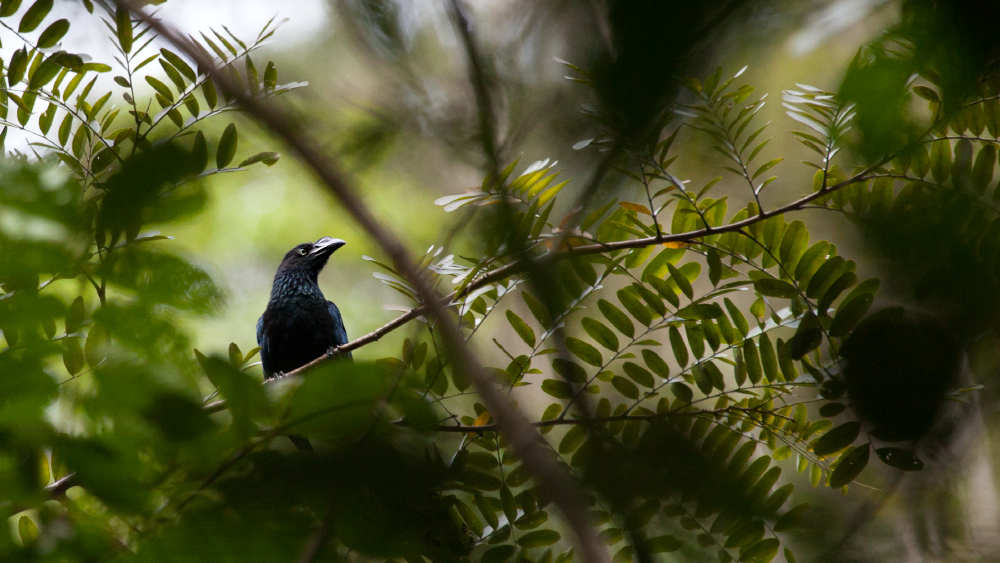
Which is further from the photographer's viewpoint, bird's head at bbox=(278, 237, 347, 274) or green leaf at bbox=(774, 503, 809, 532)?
bird's head at bbox=(278, 237, 347, 274)

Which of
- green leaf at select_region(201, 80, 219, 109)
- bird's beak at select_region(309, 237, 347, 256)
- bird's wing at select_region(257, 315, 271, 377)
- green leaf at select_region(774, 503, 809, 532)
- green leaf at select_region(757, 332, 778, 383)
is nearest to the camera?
green leaf at select_region(774, 503, 809, 532)

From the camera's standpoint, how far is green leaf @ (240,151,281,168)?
7.02ft

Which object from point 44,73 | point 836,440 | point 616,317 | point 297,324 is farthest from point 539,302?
point 297,324

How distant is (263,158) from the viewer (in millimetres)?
2195

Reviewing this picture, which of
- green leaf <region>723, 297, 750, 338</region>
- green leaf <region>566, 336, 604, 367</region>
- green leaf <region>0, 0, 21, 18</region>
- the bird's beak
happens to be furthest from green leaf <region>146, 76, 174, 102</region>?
the bird's beak

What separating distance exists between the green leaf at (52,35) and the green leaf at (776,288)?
2046mm

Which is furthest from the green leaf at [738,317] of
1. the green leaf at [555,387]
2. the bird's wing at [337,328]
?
the bird's wing at [337,328]

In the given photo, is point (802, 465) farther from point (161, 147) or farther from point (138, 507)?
point (161, 147)

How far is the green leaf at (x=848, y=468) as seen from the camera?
1.17 m

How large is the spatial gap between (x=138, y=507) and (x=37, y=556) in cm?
23

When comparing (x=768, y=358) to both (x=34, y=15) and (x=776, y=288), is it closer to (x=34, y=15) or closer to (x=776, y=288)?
(x=776, y=288)

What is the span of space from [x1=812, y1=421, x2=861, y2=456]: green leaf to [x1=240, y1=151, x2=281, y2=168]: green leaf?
1840mm

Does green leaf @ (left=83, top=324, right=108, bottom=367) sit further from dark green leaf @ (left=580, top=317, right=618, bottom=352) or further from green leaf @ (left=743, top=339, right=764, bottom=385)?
green leaf @ (left=743, top=339, right=764, bottom=385)

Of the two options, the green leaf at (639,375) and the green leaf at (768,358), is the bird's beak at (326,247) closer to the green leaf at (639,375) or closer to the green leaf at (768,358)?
the green leaf at (639,375)
